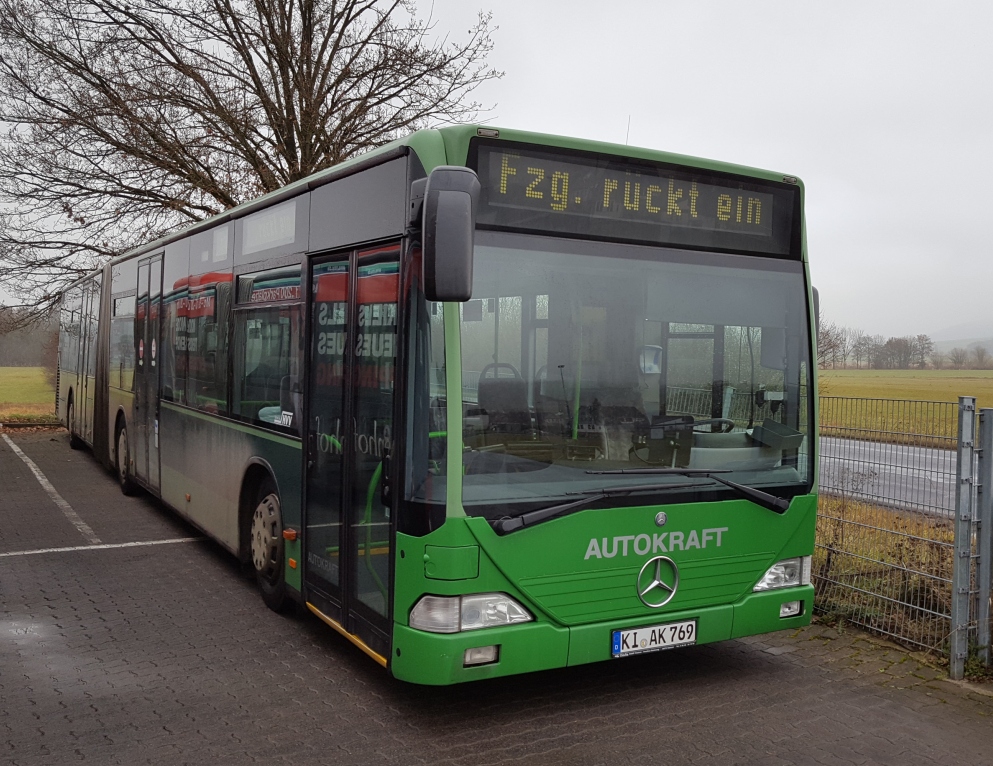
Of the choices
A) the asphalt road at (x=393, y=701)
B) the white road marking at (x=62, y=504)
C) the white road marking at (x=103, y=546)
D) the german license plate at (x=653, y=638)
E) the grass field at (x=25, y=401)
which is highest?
the grass field at (x=25, y=401)

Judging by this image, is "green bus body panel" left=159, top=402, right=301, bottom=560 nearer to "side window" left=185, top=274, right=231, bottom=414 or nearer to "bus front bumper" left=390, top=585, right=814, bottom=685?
"side window" left=185, top=274, right=231, bottom=414

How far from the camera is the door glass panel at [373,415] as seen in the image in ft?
15.7

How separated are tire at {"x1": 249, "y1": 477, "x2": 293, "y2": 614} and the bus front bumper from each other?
2079 mm

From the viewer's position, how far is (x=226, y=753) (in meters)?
4.45

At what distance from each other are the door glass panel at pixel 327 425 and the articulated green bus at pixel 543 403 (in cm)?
2

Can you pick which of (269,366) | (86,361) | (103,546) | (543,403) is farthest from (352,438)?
(86,361)

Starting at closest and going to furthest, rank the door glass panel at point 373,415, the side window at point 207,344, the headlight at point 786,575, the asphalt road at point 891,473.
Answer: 1. the door glass panel at point 373,415
2. the headlight at point 786,575
3. the asphalt road at point 891,473
4. the side window at point 207,344

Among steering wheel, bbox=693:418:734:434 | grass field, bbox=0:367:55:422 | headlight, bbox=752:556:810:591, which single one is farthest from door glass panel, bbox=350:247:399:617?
grass field, bbox=0:367:55:422

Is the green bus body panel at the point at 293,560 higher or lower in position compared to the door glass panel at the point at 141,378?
lower

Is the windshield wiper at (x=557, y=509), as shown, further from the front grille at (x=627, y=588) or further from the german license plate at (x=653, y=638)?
the german license plate at (x=653, y=638)

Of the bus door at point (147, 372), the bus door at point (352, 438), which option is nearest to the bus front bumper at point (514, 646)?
the bus door at point (352, 438)

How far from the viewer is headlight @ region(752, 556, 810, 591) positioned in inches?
212

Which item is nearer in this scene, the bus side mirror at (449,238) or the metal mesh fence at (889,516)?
the bus side mirror at (449,238)

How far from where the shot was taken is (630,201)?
498 cm
